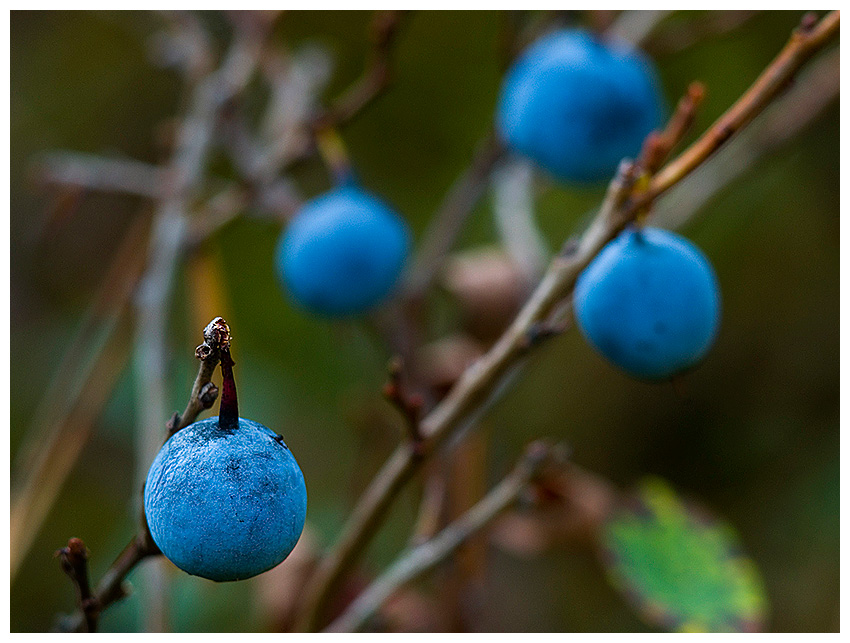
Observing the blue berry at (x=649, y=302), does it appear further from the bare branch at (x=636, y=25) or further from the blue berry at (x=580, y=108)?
the bare branch at (x=636, y=25)

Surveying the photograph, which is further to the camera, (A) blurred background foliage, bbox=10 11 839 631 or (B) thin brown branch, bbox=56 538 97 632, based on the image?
(A) blurred background foliage, bbox=10 11 839 631

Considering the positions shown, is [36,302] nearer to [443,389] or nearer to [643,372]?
[443,389]

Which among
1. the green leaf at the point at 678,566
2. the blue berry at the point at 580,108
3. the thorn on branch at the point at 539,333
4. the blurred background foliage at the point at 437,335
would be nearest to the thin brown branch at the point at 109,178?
the blurred background foliage at the point at 437,335

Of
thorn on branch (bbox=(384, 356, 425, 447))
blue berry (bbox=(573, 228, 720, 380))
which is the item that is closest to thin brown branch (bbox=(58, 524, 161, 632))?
thorn on branch (bbox=(384, 356, 425, 447))

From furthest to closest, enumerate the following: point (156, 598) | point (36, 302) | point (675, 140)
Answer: point (36, 302)
point (156, 598)
point (675, 140)

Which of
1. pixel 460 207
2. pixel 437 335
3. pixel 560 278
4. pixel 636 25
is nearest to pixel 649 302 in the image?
pixel 560 278

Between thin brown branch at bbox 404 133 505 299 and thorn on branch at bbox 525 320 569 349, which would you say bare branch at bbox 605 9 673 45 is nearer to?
thin brown branch at bbox 404 133 505 299

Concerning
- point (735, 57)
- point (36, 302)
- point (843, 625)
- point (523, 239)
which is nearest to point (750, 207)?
point (735, 57)
